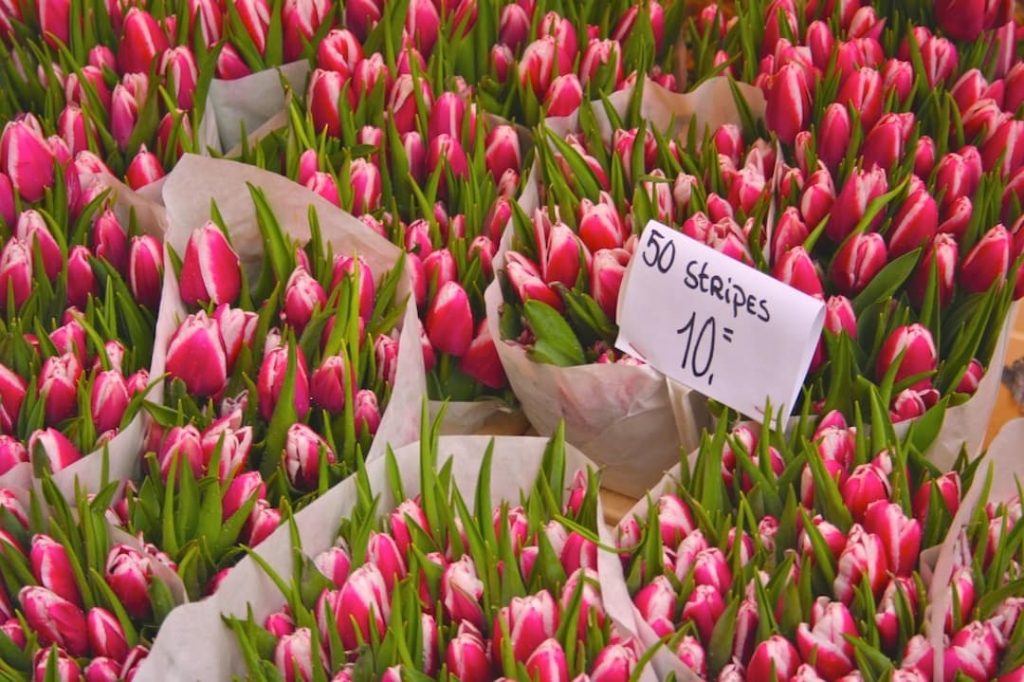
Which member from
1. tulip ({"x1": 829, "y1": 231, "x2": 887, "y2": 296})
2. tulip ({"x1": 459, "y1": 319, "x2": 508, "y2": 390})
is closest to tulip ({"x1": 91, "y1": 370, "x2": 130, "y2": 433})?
tulip ({"x1": 459, "y1": 319, "x2": 508, "y2": 390})

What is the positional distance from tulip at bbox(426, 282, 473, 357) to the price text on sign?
0.45 ft

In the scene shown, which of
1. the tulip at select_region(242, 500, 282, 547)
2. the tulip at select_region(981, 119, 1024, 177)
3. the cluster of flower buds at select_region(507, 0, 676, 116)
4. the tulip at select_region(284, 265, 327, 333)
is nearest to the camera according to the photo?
the tulip at select_region(242, 500, 282, 547)

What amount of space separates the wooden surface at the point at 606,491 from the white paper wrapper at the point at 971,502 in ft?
0.86

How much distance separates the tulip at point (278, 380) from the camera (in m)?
1.04

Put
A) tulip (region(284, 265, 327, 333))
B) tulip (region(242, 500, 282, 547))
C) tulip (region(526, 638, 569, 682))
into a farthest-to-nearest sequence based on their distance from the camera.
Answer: tulip (region(284, 265, 327, 333)) < tulip (region(242, 500, 282, 547)) < tulip (region(526, 638, 569, 682))

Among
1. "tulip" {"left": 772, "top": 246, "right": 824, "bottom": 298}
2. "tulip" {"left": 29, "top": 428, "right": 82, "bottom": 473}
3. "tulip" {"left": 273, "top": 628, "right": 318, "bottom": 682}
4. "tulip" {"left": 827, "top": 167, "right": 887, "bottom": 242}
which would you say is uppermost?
"tulip" {"left": 827, "top": 167, "right": 887, "bottom": 242}

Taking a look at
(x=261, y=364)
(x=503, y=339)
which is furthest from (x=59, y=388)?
(x=503, y=339)

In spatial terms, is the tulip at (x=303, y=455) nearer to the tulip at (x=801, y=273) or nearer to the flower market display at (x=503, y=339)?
the flower market display at (x=503, y=339)

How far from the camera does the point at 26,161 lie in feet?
Result: 4.01

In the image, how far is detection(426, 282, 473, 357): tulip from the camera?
3.70 feet

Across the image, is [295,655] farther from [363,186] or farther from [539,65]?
[539,65]

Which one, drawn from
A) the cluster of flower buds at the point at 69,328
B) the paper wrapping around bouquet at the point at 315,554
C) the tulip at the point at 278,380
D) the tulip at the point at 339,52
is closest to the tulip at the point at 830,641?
the paper wrapping around bouquet at the point at 315,554

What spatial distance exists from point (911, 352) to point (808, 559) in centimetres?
26

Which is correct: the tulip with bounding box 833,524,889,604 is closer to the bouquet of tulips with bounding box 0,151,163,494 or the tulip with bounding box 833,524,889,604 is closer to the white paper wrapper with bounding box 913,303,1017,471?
the white paper wrapper with bounding box 913,303,1017,471
